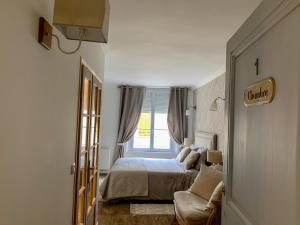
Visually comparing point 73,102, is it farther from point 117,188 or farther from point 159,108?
point 159,108

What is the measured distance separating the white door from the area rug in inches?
111

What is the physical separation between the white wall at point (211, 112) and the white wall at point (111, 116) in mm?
2203

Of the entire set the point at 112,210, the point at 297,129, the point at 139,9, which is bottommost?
the point at 112,210

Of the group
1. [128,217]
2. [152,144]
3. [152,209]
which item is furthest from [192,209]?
[152,144]

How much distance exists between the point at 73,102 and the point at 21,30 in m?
1.07

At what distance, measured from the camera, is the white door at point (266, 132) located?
108 centimetres

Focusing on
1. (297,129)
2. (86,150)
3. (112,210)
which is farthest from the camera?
(112,210)

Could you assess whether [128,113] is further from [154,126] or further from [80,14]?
[80,14]

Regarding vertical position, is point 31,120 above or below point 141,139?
above

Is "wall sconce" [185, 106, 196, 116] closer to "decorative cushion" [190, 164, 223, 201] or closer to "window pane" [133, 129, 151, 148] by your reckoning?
"window pane" [133, 129, 151, 148]

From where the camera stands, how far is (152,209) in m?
4.79

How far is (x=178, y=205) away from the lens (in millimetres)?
3674

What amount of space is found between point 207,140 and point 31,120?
4.87 meters

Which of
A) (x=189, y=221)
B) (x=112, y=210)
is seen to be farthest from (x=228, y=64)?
(x=112, y=210)
